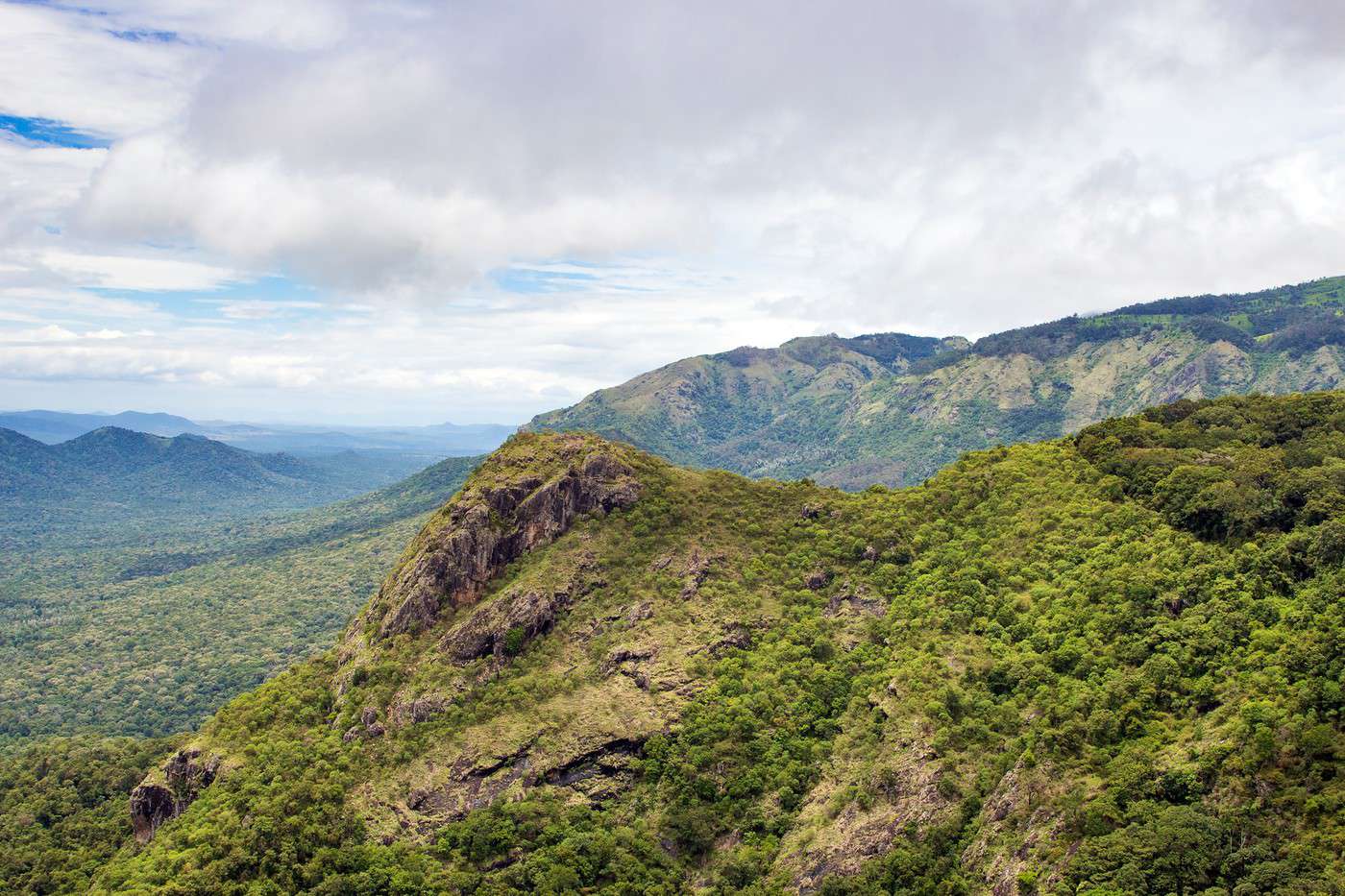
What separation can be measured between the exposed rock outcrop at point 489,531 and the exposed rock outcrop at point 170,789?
24782 mm

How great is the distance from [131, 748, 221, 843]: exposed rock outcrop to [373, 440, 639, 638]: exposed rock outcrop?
2478cm

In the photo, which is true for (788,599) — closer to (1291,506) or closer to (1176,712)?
(1176,712)

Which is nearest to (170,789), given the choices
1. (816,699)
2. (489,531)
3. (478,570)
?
(478,570)

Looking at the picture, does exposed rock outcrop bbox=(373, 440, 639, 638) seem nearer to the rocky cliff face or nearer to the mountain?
the rocky cliff face

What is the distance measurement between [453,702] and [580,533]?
28.7 metres

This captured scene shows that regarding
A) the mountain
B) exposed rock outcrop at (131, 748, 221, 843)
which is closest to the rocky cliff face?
exposed rock outcrop at (131, 748, 221, 843)

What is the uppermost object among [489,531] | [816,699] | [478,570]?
[489,531]

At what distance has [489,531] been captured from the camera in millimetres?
114312

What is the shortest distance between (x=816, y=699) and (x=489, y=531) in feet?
158

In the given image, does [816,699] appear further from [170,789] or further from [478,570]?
[170,789]

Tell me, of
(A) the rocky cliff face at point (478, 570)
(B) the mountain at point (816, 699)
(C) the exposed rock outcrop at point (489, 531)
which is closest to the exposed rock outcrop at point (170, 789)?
(A) the rocky cliff face at point (478, 570)

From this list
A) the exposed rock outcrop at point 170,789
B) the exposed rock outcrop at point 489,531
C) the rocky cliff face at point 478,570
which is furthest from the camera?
the exposed rock outcrop at point 489,531

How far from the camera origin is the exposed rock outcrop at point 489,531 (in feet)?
358

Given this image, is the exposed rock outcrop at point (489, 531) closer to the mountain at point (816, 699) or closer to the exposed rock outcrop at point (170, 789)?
the mountain at point (816, 699)
